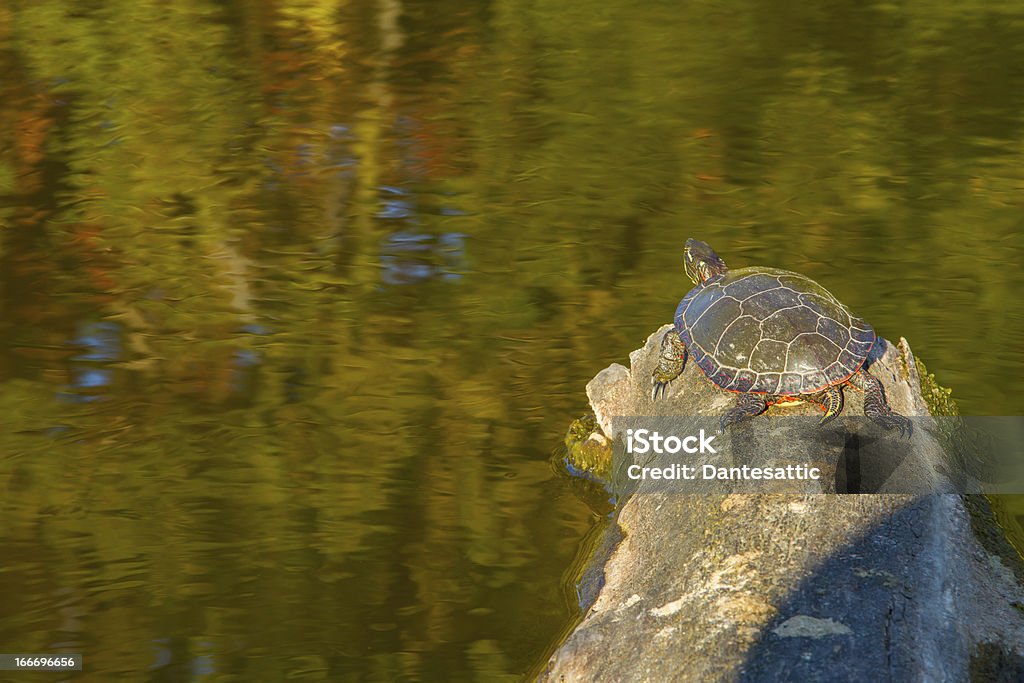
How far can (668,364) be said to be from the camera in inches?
196

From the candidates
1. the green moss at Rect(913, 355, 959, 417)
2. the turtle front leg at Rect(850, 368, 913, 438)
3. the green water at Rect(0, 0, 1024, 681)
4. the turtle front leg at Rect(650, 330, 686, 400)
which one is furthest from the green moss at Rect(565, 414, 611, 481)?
the green moss at Rect(913, 355, 959, 417)

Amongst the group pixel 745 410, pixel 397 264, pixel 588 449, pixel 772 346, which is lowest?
pixel 588 449

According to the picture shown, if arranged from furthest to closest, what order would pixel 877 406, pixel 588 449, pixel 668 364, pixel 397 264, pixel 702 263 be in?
pixel 397 264
pixel 702 263
pixel 588 449
pixel 668 364
pixel 877 406

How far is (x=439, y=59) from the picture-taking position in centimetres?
1243

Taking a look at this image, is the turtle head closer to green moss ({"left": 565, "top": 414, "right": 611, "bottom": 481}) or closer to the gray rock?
green moss ({"left": 565, "top": 414, "right": 611, "bottom": 481})

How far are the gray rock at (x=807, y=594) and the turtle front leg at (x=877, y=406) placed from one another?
8cm

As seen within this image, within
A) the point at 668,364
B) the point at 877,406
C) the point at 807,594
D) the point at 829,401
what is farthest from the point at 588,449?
the point at 807,594

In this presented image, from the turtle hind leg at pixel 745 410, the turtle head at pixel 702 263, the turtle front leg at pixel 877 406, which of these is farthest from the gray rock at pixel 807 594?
the turtle head at pixel 702 263

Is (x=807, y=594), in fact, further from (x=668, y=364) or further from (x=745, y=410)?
(x=668, y=364)

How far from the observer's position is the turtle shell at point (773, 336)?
15.0 feet

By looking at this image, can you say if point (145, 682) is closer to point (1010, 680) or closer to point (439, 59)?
point (1010, 680)

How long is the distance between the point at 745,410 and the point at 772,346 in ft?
1.42

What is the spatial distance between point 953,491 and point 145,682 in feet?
11.6

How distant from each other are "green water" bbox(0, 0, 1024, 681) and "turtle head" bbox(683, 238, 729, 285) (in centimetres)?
60
